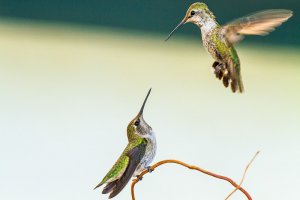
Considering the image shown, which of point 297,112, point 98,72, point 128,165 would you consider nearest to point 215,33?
point 128,165

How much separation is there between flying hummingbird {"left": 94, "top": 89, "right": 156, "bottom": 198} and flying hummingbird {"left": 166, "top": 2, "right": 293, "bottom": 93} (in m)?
0.18

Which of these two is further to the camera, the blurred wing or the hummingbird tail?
the hummingbird tail

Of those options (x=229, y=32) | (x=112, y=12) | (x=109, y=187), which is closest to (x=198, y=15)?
(x=229, y=32)

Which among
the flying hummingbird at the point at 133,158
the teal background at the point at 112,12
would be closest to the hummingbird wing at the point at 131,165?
the flying hummingbird at the point at 133,158

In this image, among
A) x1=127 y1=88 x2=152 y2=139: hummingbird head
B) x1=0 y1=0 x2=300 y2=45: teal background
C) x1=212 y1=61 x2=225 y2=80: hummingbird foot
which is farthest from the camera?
x1=0 y1=0 x2=300 y2=45: teal background

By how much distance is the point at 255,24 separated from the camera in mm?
948

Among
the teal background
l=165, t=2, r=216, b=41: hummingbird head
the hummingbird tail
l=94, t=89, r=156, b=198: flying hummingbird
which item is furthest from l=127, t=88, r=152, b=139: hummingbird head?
the teal background

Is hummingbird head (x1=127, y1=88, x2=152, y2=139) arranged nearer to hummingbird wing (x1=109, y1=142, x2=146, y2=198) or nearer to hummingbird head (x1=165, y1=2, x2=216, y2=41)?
hummingbird wing (x1=109, y1=142, x2=146, y2=198)

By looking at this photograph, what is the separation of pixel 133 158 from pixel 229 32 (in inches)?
15.9

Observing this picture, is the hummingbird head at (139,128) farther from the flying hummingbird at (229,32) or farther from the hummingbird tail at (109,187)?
the flying hummingbird at (229,32)

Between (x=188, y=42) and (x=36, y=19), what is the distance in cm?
80

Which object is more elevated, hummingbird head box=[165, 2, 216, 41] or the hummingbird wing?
hummingbird head box=[165, 2, 216, 41]

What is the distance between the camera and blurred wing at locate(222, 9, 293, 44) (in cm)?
92

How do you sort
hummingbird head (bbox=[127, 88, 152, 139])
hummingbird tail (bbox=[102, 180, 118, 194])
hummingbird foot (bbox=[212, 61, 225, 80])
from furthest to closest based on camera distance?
1. hummingbird head (bbox=[127, 88, 152, 139])
2. hummingbird tail (bbox=[102, 180, 118, 194])
3. hummingbird foot (bbox=[212, 61, 225, 80])
